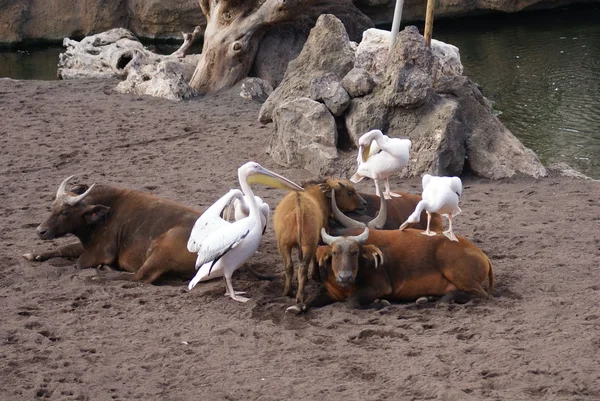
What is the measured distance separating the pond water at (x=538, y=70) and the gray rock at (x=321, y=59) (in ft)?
9.55

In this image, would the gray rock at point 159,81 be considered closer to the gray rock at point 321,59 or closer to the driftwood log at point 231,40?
the driftwood log at point 231,40

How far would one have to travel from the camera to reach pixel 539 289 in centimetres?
693

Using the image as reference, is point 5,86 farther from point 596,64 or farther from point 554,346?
point 554,346

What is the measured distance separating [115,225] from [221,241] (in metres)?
1.42

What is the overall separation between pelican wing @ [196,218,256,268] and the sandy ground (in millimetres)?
342

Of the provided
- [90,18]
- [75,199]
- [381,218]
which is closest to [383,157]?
[381,218]

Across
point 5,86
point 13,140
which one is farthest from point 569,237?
point 5,86

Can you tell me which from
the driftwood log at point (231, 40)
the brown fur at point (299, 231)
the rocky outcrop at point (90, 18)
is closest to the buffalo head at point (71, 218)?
the brown fur at point (299, 231)

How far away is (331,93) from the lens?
428 inches

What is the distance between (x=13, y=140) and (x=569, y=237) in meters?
7.27

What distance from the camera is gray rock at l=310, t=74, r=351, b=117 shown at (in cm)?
1082

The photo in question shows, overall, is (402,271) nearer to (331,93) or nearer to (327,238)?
(327,238)

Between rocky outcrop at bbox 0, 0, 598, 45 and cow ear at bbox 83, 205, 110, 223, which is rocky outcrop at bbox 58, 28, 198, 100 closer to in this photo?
rocky outcrop at bbox 0, 0, 598, 45

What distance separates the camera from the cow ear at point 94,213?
7926 mm
